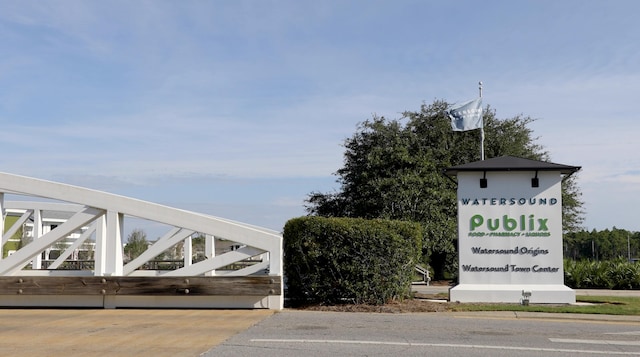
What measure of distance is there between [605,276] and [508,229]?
7680mm

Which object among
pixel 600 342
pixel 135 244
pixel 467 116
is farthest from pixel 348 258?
pixel 135 244

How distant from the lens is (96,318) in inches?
508

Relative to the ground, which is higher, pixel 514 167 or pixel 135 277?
pixel 514 167

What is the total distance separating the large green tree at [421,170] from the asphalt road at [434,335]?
1507 centimetres

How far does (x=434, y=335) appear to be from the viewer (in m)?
10.8

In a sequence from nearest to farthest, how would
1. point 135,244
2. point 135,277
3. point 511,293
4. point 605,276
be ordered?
point 135,277 → point 511,293 → point 605,276 → point 135,244

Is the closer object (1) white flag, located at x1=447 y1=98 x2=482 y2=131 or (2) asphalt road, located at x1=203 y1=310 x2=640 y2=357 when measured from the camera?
(2) asphalt road, located at x1=203 y1=310 x2=640 y2=357

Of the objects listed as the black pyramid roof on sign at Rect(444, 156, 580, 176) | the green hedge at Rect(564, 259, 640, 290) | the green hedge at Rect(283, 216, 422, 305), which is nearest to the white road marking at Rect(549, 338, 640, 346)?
the green hedge at Rect(283, 216, 422, 305)

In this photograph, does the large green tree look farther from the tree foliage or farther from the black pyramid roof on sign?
the tree foliage

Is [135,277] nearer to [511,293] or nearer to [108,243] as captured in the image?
[108,243]

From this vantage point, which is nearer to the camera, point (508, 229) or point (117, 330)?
point (117, 330)

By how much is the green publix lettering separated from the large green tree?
1071 cm

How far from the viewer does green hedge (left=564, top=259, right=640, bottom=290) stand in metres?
22.7

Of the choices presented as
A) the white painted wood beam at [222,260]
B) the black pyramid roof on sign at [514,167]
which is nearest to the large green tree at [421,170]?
the black pyramid roof on sign at [514,167]
